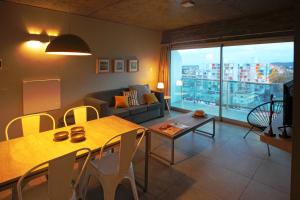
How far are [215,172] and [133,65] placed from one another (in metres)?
3.65

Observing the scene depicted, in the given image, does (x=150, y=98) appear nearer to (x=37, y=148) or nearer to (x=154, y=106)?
(x=154, y=106)

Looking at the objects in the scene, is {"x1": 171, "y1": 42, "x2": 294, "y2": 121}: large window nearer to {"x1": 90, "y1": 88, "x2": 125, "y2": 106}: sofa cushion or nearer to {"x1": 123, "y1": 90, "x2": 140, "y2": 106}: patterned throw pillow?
{"x1": 123, "y1": 90, "x2": 140, "y2": 106}: patterned throw pillow

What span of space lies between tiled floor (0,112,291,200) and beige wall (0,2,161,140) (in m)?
2.14

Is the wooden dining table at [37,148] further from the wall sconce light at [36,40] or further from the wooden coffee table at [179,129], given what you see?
the wall sconce light at [36,40]

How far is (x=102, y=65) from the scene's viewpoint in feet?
15.6

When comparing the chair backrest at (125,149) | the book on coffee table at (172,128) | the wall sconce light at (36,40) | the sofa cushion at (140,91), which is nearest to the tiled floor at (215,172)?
the book on coffee table at (172,128)

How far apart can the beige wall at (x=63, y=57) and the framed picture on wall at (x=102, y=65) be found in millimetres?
108

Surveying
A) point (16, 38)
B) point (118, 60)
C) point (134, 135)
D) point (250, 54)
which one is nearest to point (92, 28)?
point (118, 60)

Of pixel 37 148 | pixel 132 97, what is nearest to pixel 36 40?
pixel 132 97

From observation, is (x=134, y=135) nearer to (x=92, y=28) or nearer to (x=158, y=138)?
(x=158, y=138)

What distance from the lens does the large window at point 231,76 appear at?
4242 millimetres

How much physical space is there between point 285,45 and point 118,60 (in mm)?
3806

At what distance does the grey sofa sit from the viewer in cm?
410

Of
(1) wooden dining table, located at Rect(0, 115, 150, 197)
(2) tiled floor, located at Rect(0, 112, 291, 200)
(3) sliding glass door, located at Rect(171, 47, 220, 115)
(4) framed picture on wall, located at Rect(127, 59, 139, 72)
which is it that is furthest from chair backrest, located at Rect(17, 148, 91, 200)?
(3) sliding glass door, located at Rect(171, 47, 220, 115)
